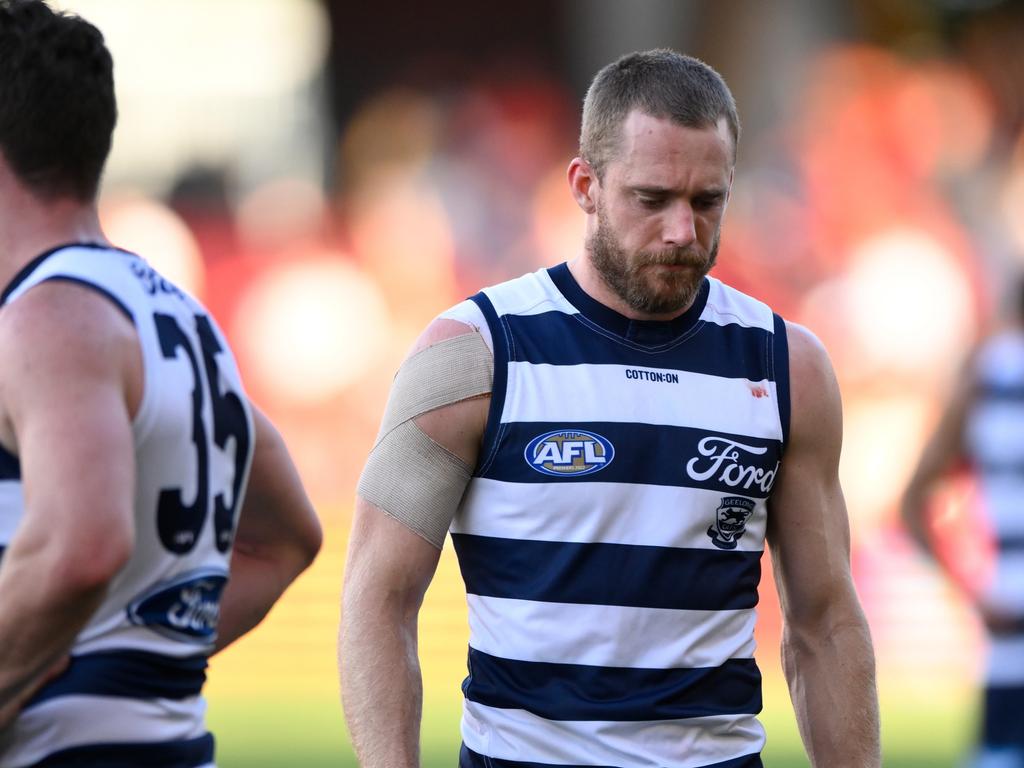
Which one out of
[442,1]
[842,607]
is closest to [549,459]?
[842,607]

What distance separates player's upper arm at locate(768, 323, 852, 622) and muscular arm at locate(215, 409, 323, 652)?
3.22 ft

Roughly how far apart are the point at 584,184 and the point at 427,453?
67 centimetres

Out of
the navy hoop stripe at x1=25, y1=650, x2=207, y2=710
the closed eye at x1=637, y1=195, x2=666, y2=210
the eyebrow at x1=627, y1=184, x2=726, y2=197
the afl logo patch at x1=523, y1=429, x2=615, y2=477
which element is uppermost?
the eyebrow at x1=627, y1=184, x2=726, y2=197

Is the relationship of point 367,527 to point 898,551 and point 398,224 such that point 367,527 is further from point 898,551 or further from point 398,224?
point 398,224

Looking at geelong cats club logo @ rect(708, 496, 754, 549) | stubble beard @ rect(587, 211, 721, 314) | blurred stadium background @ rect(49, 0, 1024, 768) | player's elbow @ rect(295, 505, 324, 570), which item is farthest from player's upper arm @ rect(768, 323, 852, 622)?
blurred stadium background @ rect(49, 0, 1024, 768)

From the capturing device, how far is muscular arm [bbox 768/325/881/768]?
11.3ft

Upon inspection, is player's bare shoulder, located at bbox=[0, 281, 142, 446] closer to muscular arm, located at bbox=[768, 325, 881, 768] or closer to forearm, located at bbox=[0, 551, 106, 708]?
forearm, located at bbox=[0, 551, 106, 708]

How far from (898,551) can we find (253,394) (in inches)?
206

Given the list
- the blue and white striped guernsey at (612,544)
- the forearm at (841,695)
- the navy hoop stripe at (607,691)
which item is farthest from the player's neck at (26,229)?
the forearm at (841,695)

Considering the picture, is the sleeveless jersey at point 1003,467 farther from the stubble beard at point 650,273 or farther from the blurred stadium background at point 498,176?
the blurred stadium background at point 498,176

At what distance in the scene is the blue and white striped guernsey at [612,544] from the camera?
319 cm

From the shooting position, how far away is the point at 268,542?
126 inches

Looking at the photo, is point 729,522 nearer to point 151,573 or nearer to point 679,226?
point 679,226

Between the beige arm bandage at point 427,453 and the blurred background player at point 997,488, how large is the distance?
9.31ft
